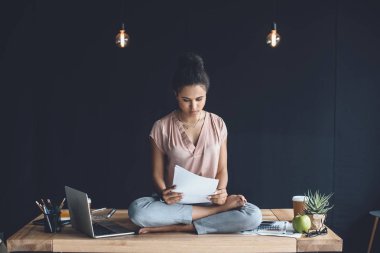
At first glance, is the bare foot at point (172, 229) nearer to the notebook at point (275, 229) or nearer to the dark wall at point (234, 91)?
the notebook at point (275, 229)

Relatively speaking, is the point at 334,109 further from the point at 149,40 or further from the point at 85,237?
the point at 85,237

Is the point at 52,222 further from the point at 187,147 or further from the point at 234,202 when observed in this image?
the point at 234,202

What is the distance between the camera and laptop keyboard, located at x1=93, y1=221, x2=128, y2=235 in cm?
300

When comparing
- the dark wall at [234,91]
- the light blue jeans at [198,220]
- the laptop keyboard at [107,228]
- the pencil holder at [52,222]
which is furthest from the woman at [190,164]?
the dark wall at [234,91]

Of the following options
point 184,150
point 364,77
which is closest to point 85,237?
point 184,150

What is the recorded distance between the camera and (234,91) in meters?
5.24

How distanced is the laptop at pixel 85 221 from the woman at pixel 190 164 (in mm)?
147

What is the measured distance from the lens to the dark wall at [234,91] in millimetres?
5223

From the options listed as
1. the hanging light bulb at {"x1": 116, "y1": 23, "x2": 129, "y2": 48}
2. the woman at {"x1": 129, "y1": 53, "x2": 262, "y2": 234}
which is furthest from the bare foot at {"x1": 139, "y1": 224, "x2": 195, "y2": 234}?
the hanging light bulb at {"x1": 116, "y1": 23, "x2": 129, "y2": 48}

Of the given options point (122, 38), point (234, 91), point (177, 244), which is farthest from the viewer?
point (234, 91)

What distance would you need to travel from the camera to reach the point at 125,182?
528 centimetres

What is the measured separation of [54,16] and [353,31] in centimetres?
316

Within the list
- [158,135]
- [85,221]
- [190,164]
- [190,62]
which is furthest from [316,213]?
[85,221]

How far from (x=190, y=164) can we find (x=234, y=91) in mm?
2015
